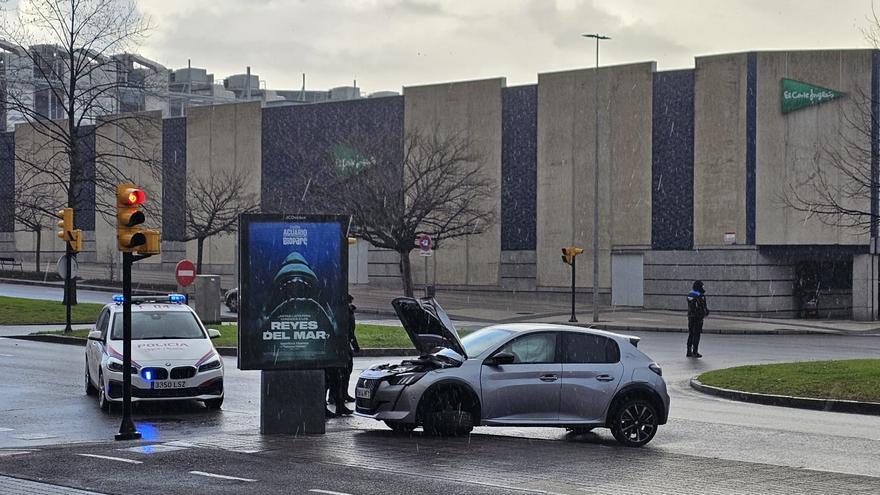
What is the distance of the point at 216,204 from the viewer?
59750 millimetres

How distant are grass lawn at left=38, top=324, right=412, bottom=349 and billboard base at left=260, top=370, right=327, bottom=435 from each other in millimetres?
12806

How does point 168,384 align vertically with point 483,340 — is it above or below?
below

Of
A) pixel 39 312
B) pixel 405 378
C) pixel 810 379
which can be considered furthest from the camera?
pixel 39 312

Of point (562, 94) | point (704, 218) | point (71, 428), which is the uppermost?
point (562, 94)

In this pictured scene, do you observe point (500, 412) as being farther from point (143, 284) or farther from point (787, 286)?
point (143, 284)

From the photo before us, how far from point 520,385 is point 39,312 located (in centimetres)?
2861

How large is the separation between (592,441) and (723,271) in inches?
1359

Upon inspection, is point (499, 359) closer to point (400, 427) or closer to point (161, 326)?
point (400, 427)

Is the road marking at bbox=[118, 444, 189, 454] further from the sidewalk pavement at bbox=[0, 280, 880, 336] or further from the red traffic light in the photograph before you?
the sidewalk pavement at bbox=[0, 280, 880, 336]

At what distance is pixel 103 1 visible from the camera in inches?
1551

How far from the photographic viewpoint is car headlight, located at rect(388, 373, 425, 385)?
15062mm

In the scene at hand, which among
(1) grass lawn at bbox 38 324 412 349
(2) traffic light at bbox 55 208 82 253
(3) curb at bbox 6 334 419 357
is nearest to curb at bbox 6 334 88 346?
(3) curb at bbox 6 334 419 357

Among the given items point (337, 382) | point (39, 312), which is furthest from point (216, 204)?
point (337, 382)

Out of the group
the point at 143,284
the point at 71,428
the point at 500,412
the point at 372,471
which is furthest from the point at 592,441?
the point at 143,284
